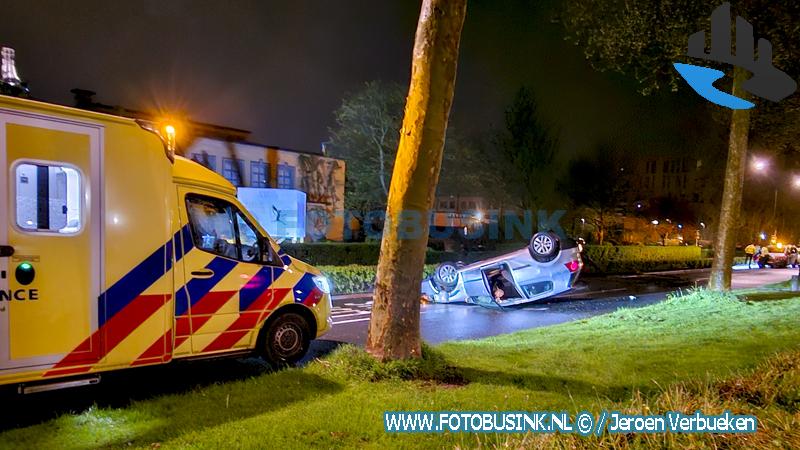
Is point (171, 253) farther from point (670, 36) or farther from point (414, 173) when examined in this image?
point (670, 36)

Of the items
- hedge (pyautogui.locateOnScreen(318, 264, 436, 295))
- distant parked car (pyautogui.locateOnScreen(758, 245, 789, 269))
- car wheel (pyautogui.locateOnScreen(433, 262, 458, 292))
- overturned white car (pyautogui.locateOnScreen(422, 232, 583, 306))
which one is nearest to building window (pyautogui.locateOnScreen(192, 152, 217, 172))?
hedge (pyautogui.locateOnScreen(318, 264, 436, 295))

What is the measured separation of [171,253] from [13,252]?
135cm

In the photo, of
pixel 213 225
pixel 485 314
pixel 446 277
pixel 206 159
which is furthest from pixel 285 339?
pixel 206 159

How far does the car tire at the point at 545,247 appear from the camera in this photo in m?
12.2

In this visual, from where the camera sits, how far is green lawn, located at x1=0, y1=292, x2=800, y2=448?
404 centimetres

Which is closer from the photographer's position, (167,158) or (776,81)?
(167,158)

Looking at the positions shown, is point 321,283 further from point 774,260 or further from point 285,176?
point 774,260

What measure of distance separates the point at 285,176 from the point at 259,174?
5.45ft

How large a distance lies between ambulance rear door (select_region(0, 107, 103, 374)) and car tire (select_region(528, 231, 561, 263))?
9515 mm

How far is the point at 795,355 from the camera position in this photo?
570 centimetres

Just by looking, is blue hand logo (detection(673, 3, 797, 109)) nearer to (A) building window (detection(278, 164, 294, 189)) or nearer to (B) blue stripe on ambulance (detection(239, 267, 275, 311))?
(B) blue stripe on ambulance (detection(239, 267, 275, 311))

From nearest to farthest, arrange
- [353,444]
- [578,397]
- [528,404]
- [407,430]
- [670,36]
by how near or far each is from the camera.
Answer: [353,444] → [407,430] → [528,404] → [578,397] → [670,36]

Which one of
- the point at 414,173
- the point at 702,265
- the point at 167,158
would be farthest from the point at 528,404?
the point at 702,265

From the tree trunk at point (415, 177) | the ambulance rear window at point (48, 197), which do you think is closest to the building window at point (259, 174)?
the tree trunk at point (415, 177)
